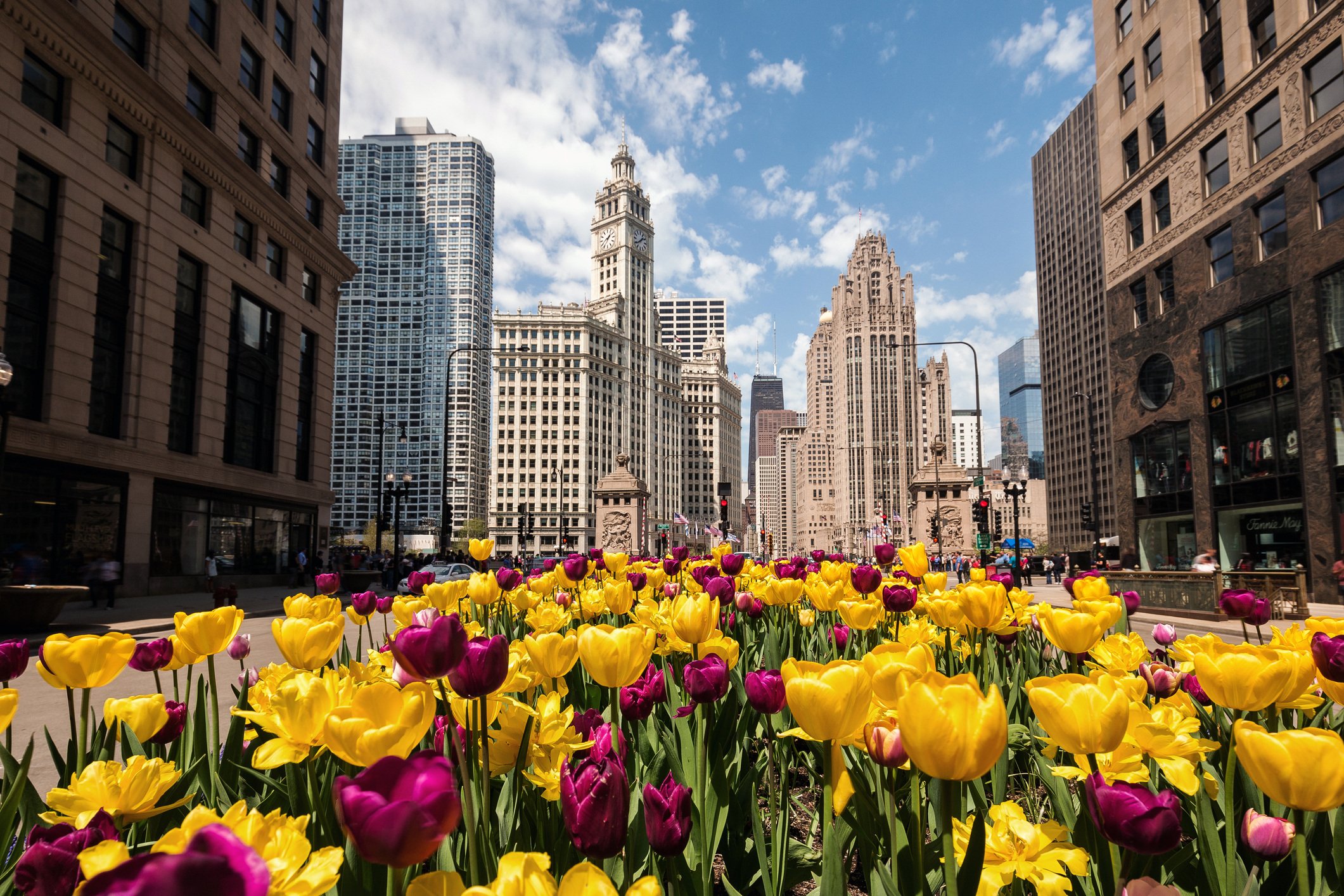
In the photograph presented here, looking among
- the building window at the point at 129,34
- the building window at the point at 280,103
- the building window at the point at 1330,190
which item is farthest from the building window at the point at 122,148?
the building window at the point at 1330,190

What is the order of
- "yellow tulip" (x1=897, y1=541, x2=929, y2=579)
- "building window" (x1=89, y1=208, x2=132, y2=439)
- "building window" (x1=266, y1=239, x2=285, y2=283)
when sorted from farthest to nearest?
"building window" (x1=266, y1=239, x2=285, y2=283)
"building window" (x1=89, y1=208, x2=132, y2=439)
"yellow tulip" (x1=897, y1=541, x2=929, y2=579)

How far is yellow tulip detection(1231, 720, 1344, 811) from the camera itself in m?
1.27

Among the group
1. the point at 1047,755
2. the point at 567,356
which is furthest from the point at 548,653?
the point at 567,356

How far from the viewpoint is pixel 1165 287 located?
27.0 m

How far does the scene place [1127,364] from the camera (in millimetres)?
28969

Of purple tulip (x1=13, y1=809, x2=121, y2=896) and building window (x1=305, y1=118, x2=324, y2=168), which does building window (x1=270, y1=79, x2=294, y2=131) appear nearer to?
building window (x1=305, y1=118, x2=324, y2=168)

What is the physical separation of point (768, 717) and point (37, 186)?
26719 millimetres

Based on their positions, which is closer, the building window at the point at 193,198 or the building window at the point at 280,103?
the building window at the point at 193,198

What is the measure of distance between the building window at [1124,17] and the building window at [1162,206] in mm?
6948

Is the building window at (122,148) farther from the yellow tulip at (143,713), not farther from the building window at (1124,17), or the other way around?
the building window at (1124,17)

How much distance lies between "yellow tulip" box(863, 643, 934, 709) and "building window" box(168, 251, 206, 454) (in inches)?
1136

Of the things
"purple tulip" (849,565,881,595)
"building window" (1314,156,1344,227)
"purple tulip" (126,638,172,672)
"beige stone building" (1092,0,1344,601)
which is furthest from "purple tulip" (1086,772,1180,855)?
"building window" (1314,156,1344,227)

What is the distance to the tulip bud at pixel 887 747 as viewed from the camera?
5.34 ft

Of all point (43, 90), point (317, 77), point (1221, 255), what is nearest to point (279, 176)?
point (317, 77)
